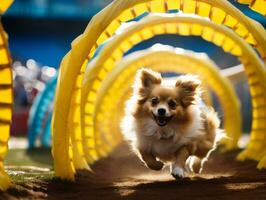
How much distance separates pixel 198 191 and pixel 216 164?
4.07 m

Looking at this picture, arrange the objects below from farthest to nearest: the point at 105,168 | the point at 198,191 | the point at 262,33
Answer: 1. the point at 105,168
2. the point at 262,33
3. the point at 198,191

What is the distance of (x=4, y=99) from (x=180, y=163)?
2.15 m

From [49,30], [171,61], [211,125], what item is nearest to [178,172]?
[211,125]

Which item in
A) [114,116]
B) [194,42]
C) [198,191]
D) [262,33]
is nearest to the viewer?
[198,191]

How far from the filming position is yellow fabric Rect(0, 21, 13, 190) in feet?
15.4

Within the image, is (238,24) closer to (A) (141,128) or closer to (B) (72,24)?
(A) (141,128)

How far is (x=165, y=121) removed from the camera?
613 cm

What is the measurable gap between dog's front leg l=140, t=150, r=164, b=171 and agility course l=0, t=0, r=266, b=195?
0.79 meters

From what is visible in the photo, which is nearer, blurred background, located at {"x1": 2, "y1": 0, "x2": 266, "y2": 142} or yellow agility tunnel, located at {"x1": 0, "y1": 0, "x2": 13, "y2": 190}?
yellow agility tunnel, located at {"x1": 0, "y1": 0, "x2": 13, "y2": 190}

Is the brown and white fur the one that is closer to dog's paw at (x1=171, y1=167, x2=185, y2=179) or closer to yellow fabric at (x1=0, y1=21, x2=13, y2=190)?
dog's paw at (x1=171, y1=167, x2=185, y2=179)

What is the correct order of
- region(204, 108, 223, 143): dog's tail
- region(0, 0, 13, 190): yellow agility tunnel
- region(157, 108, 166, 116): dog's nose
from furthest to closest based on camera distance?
1. region(204, 108, 223, 143): dog's tail
2. region(157, 108, 166, 116): dog's nose
3. region(0, 0, 13, 190): yellow agility tunnel

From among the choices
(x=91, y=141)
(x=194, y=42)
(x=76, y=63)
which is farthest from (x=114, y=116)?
(x=194, y=42)

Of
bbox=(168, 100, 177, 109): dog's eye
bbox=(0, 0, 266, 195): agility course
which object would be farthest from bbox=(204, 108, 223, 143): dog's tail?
bbox=(168, 100, 177, 109): dog's eye

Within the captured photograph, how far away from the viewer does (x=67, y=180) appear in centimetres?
585
